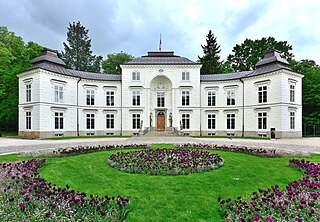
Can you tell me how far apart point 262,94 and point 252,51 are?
102 feet

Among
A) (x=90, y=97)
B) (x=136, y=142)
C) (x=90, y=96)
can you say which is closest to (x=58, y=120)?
(x=90, y=97)

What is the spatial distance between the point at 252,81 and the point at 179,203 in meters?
27.9

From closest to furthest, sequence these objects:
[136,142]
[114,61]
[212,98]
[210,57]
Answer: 1. [136,142]
2. [212,98]
3. [210,57]
4. [114,61]

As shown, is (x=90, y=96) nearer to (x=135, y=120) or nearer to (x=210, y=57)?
(x=135, y=120)

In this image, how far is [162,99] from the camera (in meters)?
32.6

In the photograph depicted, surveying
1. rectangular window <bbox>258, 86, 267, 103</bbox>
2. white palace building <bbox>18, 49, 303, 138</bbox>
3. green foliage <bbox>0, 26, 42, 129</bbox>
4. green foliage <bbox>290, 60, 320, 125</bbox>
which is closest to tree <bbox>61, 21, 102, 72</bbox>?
green foliage <bbox>0, 26, 42, 129</bbox>

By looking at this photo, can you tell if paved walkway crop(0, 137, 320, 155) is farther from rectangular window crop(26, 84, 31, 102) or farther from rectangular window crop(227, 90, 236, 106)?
rectangular window crop(227, 90, 236, 106)

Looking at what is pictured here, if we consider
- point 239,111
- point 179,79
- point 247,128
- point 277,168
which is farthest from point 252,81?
point 277,168

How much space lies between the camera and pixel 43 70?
24766 mm

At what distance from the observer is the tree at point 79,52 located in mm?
57469

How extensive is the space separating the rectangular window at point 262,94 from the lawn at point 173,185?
2159 centimetres

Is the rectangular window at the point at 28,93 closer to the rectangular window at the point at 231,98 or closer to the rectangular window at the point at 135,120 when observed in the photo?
the rectangular window at the point at 135,120

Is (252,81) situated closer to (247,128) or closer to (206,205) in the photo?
(247,128)

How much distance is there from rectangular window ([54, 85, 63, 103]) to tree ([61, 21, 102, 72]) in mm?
31930
